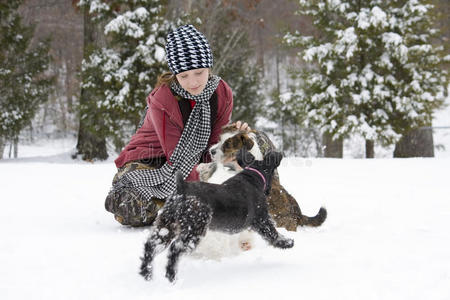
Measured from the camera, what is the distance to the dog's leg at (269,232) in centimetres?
244

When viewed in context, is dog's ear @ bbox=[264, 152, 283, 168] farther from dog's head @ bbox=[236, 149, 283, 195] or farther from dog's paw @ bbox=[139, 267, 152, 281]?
dog's paw @ bbox=[139, 267, 152, 281]

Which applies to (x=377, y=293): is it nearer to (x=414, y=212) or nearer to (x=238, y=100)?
(x=414, y=212)

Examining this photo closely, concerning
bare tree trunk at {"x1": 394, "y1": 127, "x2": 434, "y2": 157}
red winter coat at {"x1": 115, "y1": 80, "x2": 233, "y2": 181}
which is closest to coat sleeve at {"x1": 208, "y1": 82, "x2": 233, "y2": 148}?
red winter coat at {"x1": 115, "y1": 80, "x2": 233, "y2": 181}

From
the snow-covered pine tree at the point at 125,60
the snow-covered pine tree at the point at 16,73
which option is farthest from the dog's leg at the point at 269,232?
the snow-covered pine tree at the point at 16,73

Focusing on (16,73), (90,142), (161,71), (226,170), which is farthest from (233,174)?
(16,73)

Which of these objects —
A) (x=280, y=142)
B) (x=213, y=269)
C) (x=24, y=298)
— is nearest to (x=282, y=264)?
(x=213, y=269)

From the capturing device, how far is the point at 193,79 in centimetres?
298

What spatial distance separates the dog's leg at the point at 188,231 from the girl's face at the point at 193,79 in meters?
1.17

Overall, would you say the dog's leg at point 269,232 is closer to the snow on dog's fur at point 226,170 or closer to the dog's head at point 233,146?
the snow on dog's fur at point 226,170

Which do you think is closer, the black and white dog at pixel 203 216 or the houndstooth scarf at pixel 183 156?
the black and white dog at pixel 203 216

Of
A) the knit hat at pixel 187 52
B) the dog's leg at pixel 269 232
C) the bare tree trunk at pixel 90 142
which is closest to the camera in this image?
the dog's leg at pixel 269 232

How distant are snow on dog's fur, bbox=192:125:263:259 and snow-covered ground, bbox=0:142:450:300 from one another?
8cm

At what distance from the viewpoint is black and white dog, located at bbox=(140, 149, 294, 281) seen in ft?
6.80

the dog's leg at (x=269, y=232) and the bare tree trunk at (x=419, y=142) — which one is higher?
the bare tree trunk at (x=419, y=142)
